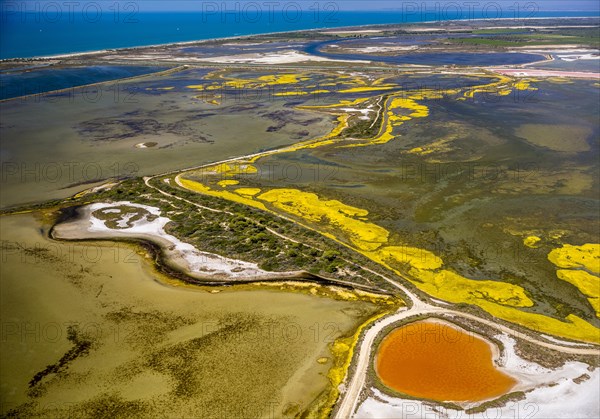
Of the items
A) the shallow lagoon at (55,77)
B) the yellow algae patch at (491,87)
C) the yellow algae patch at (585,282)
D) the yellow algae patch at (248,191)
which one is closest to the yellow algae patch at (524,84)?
the yellow algae patch at (491,87)

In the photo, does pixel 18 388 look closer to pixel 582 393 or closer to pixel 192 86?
pixel 582 393

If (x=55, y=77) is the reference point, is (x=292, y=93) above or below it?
below

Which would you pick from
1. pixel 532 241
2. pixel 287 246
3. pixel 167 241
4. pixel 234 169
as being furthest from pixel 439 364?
pixel 234 169

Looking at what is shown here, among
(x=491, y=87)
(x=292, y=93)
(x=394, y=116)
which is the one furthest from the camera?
(x=491, y=87)

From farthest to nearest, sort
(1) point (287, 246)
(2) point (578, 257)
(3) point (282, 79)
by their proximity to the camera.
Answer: (3) point (282, 79)
(1) point (287, 246)
(2) point (578, 257)

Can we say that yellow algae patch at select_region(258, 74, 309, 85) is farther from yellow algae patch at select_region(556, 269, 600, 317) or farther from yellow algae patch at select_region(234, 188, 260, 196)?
yellow algae patch at select_region(556, 269, 600, 317)

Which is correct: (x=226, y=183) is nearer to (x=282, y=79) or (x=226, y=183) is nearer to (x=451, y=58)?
(x=282, y=79)
